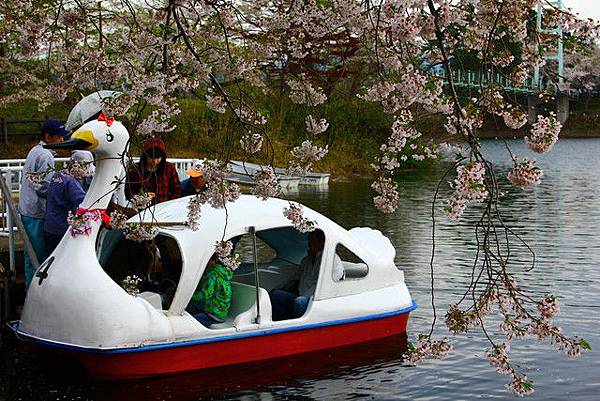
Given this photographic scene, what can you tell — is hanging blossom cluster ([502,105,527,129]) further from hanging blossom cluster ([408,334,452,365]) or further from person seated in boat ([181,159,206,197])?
person seated in boat ([181,159,206,197])

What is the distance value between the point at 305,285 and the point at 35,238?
3.05 m

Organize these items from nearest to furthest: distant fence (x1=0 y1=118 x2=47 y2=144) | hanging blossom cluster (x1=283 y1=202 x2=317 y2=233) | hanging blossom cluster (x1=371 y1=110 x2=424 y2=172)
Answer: hanging blossom cluster (x1=371 y1=110 x2=424 y2=172)
hanging blossom cluster (x1=283 y1=202 x2=317 y2=233)
distant fence (x1=0 y1=118 x2=47 y2=144)

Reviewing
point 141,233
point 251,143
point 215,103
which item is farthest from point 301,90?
point 141,233

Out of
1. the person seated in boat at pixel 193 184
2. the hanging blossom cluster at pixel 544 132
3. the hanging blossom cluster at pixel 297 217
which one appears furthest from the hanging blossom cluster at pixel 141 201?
the person seated in boat at pixel 193 184

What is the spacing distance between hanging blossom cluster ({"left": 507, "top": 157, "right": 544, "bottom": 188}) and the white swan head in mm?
4692

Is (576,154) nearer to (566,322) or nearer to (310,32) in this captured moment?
(566,322)

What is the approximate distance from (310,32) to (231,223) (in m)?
2.99

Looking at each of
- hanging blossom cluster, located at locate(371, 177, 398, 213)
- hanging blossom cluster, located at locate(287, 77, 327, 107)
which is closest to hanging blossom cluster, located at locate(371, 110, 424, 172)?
hanging blossom cluster, located at locate(371, 177, 398, 213)

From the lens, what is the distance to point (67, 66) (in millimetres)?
7074

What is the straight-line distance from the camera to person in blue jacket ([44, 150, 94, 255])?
10023mm

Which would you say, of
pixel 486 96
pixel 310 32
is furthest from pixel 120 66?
pixel 486 96

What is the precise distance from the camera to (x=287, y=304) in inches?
405

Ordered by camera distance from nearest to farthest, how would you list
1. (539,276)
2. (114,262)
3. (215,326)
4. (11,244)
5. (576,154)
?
(215,326)
(114,262)
(11,244)
(539,276)
(576,154)

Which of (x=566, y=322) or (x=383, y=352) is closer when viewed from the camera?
(x=383, y=352)
